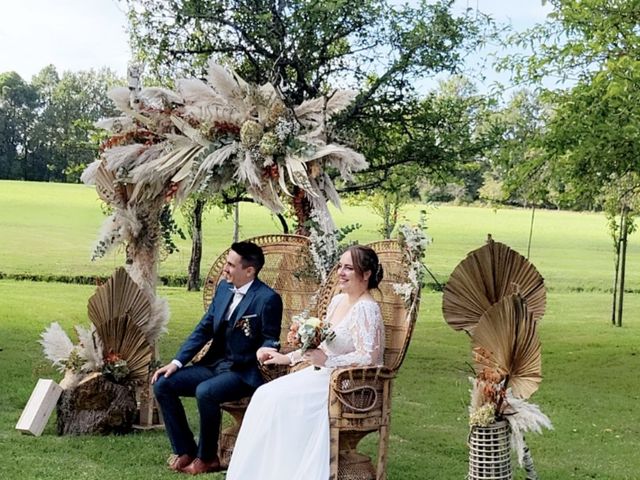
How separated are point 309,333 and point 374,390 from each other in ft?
1.56

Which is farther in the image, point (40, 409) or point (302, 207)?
point (302, 207)

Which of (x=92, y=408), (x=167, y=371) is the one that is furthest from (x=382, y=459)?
(x=92, y=408)

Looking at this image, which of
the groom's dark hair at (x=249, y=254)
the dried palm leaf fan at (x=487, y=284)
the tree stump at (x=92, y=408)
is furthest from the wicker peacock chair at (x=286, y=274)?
the dried palm leaf fan at (x=487, y=284)

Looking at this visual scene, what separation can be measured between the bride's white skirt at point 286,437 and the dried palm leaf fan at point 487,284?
76 centimetres

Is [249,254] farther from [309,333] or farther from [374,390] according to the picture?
[374,390]

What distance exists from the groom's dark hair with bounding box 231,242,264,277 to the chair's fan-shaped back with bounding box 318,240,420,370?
2.13 ft

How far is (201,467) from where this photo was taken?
4648mm

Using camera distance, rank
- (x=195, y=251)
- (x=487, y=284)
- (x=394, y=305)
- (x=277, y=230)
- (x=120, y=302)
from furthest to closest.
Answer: (x=277, y=230)
(x=195, y=251)
(x=120, y=302)
(x=394, y=305)
(x=487, y=284)

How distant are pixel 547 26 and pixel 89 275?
517 inches

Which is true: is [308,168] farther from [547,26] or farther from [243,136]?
[547,26]

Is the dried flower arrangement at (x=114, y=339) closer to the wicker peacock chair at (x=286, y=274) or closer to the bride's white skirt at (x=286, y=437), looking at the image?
the wicker peacock chair at (x=286, y=274)

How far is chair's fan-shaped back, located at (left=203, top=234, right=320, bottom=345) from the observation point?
5266mm

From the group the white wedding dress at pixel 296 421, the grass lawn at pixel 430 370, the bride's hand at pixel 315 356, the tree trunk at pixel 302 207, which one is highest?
the tree trunk at pixel 302 207

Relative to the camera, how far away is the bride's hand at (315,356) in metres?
4.15
